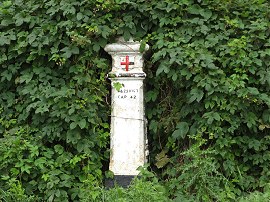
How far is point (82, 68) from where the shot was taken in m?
5.96

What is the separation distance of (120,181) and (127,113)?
722 millimetres

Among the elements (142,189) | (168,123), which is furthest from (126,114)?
(142,189)

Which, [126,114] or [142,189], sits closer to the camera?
[142,189]

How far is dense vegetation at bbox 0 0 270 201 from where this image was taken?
18.3 feet

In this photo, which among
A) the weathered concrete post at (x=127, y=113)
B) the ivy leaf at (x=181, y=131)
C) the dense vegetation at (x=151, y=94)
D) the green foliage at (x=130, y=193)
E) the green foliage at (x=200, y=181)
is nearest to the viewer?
the green foliage at (x=130, y=193)

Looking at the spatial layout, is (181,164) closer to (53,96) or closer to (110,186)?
(110,186)

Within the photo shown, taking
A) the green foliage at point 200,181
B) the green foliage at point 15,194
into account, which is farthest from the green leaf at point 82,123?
the green foliage at point 200,181

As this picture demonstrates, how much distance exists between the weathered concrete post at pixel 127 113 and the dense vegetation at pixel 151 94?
0.45ft

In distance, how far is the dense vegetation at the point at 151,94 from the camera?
Answer: 5578mm

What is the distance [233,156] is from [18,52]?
2.54m

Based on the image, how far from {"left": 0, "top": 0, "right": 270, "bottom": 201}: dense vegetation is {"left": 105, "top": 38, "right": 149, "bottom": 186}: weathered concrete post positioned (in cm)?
14

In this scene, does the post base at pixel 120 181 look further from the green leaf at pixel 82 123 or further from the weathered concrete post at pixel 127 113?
the green leaf at pixel 82 123

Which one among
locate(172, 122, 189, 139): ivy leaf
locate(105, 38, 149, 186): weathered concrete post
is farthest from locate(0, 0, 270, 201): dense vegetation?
locate(105, 38, 149, 186): weathered concrete post

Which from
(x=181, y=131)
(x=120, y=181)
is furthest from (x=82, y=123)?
(x=181, y=131)
